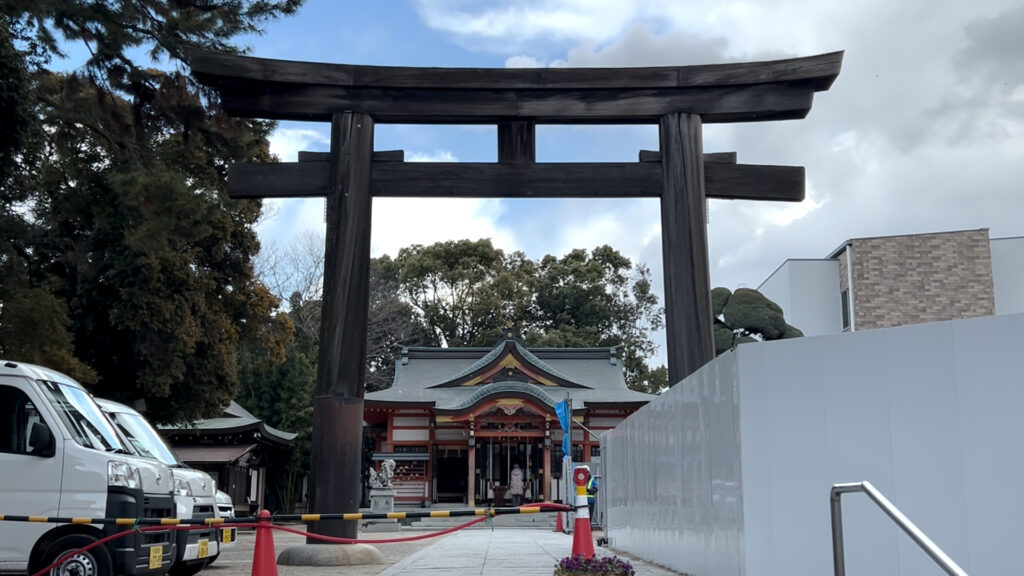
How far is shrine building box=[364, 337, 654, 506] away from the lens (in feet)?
109

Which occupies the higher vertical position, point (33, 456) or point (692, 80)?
point (692, 80)

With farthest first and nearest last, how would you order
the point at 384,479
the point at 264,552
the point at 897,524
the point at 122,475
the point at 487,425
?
1. the point at 487,425
2. the point at 384,479
3. the point at 122,475
4. the point at 264,552
5. the point at 897,524

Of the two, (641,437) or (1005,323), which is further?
(641,437)

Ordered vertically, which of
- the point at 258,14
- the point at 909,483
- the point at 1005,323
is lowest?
the point at 909,483

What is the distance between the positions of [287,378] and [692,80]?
29577 millimetres

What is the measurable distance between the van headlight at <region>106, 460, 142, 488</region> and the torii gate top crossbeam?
503cm

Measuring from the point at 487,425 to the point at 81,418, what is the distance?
26149 mm

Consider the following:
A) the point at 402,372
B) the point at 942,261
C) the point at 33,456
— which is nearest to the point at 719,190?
the point at 33,456

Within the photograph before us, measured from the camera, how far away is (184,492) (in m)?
9.52

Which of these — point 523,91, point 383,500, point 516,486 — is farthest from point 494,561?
point 516,486

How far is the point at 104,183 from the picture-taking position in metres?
17.0

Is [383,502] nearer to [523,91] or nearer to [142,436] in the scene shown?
[142,436]

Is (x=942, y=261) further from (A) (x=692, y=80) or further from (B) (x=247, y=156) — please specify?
(B) (x=247, y=156)

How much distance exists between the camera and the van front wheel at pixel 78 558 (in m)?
7.72
